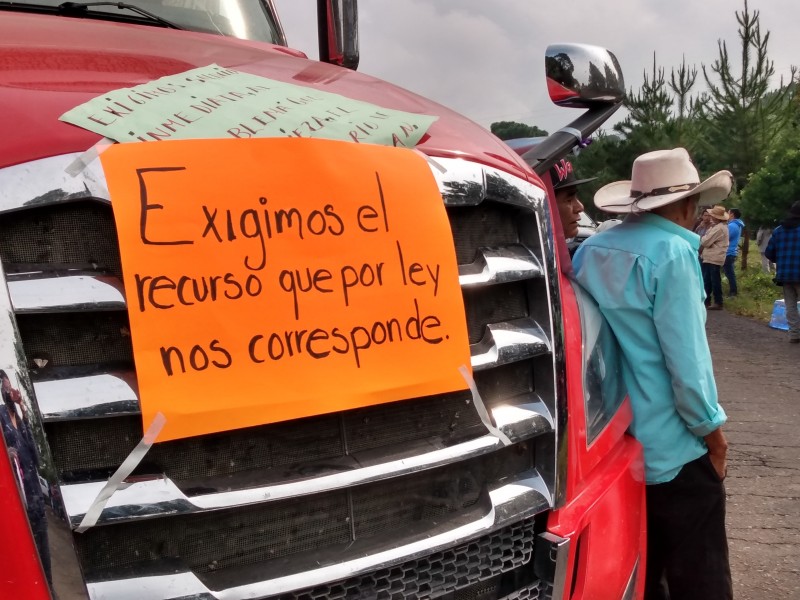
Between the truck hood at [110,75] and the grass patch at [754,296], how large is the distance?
1164cm

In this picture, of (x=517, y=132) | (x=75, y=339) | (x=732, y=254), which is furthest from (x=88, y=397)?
(x=517, y=132)

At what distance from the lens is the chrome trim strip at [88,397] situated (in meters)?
1.32

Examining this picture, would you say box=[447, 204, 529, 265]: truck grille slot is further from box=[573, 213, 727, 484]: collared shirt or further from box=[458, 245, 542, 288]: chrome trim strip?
box=[573, 213, 727, 484]: collared shirt

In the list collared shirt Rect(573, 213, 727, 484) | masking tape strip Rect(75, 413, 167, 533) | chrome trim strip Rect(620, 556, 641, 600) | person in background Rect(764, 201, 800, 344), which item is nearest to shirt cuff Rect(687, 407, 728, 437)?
collared shirt Rect(573, 213, 727, 484)

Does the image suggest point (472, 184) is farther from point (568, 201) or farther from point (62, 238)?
point (568, 201)

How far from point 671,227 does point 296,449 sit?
1.73 meters

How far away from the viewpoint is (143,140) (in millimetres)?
1513

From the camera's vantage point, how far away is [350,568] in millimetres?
1592

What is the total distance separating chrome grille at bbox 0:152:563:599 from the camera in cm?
135

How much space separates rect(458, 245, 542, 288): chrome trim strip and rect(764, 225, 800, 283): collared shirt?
8889 mm

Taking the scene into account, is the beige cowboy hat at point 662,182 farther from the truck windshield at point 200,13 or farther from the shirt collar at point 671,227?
the truck windshield at point 200,13

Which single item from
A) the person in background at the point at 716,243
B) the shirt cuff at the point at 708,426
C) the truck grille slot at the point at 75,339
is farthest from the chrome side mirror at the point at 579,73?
the person in background at the point at 716,243

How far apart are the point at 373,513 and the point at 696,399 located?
129cm

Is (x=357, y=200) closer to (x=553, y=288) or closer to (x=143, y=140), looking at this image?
(x=143, y=140)
